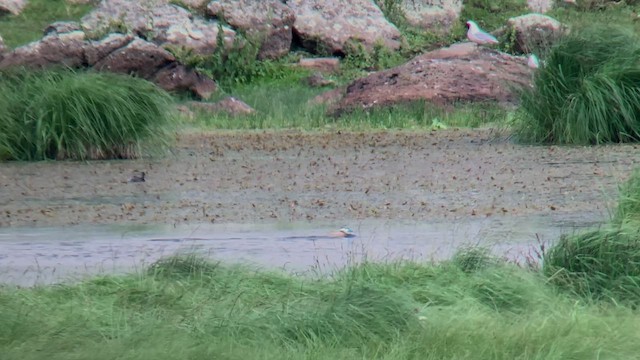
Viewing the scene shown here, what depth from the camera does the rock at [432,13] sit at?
27.7 metres

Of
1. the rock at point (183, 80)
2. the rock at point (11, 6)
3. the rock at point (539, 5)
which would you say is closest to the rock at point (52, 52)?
the rock at point (183, 80)

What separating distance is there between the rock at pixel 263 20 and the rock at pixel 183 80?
3.83 meters

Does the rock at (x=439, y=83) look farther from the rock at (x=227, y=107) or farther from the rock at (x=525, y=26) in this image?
the rock at (x=525, y=26)

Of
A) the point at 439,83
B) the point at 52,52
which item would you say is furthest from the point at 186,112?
the point at 52,52

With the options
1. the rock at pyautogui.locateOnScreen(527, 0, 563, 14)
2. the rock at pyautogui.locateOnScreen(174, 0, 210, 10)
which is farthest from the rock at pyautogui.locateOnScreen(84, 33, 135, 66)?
the rock at pyautogui.locateOnScreen(527, 0, 563, 14)

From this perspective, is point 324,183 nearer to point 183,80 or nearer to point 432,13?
point 183,80

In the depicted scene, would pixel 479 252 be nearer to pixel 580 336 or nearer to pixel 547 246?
pixel 547 246

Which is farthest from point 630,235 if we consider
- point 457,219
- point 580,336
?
point 457,219

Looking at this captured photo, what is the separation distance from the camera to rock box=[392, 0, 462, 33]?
27.7 m

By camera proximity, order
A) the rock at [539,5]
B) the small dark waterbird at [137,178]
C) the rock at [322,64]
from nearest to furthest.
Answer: the small dark waterbird at [137,178], the rock at [322,64], the rock at [539,5]

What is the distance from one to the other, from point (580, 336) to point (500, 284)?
2.72ft

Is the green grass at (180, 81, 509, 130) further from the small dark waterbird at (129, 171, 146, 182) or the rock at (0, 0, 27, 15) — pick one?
the rock at (0, 0, 27, 15)

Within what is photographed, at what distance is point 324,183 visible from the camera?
1096 centimetres

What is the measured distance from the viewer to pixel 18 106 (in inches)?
511
